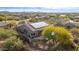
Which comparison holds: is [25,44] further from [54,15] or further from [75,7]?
[75,7]

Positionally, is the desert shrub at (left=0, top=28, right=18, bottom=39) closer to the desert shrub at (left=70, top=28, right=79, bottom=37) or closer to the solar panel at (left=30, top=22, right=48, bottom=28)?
the solar panel at (left=30, top=22, right=48, bottom=28)

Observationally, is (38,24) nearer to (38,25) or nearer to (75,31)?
(38,25)

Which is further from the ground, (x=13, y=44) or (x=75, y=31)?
(x=75, y=31)

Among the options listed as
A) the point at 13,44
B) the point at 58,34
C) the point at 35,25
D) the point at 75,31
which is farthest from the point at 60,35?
the point at 13,44

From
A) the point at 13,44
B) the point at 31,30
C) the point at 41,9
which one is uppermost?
the point at 41,9

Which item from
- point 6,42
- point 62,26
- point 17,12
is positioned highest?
point 17,12
